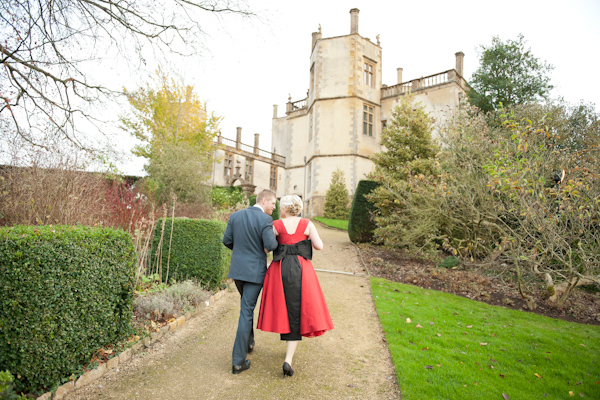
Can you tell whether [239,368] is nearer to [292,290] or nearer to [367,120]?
[292,290]

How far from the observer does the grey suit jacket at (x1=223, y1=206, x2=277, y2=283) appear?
333cm

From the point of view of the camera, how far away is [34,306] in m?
2.63

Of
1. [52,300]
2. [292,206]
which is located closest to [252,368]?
[292,206]

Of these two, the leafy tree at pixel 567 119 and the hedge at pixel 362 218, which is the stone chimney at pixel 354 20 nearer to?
the leafy tree at pixel 567 119

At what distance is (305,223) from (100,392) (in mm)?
2254

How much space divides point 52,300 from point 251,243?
1.65m

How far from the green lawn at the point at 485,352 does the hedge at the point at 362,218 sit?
5.52 metres

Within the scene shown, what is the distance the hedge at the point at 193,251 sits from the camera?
5938 mm

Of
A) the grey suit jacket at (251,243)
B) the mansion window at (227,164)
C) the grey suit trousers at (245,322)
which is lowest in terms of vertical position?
the grey suit trousers at (245,322)

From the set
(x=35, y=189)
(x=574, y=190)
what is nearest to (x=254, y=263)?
(x=35, y=189)

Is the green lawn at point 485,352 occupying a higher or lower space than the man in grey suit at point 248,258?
lower

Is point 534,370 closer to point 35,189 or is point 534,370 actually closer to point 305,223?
point 305,223

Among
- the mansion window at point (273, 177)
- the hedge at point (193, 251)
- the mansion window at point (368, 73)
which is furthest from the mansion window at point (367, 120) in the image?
the hedge at point (193, 251)

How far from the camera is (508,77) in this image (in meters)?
17.5
